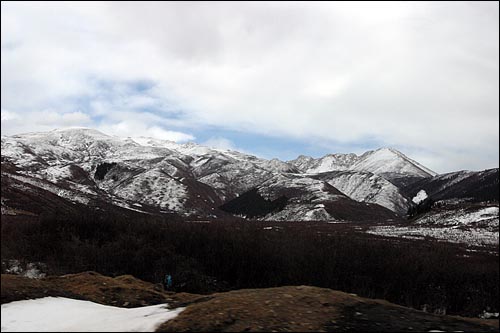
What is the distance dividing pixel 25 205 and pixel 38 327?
108 metres

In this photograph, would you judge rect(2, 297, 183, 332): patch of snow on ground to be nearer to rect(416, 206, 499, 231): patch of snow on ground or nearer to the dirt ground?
the dirt ground

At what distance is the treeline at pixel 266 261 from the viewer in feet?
203

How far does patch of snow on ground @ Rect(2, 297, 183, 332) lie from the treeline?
44.4 m

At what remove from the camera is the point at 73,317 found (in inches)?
570

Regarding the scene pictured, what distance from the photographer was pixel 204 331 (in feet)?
42.3

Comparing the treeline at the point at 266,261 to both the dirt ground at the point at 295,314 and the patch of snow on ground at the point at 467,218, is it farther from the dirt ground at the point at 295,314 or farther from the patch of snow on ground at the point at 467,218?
the dirt ground at the point at 295,314

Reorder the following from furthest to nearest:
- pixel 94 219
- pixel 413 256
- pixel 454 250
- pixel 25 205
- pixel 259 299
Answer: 1. pixel 25 205
2. pixel 94 219
3. pixel 454 250
4. pixel 413 256
5. pixel 259 299

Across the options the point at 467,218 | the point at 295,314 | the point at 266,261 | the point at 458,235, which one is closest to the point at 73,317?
the point at 295,314

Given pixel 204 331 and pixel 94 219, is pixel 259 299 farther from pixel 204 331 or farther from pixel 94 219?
A: pixel 94 219

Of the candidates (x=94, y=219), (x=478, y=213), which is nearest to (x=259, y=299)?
(x=94, y=219)

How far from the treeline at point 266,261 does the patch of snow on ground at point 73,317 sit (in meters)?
44.4

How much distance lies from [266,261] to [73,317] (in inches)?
2292

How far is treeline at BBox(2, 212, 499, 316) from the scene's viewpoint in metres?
61.8

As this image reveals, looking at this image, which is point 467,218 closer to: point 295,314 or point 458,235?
point 458,235
